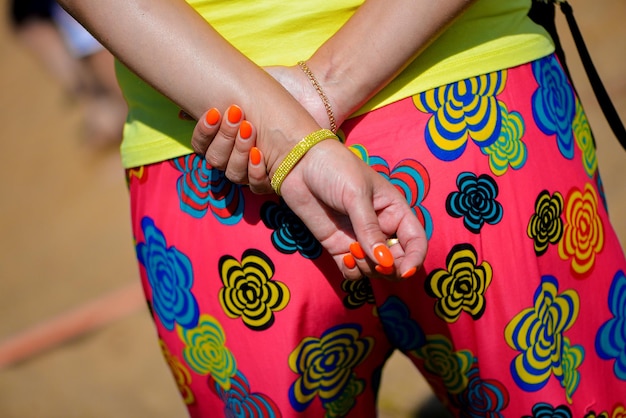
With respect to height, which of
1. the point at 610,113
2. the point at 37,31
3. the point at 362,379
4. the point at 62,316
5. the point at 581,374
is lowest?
the point at 581,374

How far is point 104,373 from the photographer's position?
2.89 m

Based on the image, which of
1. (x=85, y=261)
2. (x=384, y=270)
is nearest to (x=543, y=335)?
(x=384, y=270)

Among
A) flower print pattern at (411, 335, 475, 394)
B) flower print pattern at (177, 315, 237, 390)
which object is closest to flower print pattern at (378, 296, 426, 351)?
flower print pattern at (411, 335, 475, 394)

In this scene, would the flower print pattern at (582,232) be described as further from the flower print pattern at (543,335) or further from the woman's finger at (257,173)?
the woman's finger at (257,173)

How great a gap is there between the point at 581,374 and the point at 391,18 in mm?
571

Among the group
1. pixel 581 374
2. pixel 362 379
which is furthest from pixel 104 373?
pixel 581 374

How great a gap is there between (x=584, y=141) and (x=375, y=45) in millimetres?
391

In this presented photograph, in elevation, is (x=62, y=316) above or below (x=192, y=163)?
above

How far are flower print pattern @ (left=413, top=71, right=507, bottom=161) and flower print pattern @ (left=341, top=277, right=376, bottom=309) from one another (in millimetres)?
202

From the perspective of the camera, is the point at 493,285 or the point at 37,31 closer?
the point at 493,285

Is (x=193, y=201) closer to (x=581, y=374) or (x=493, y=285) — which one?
(x=493, y=285)

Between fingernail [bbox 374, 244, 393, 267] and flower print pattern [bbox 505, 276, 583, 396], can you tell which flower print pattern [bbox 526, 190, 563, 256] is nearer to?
flower print pattern [bbox 505, 276, 583, 396]

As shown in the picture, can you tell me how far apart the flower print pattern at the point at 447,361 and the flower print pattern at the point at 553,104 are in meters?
0.32

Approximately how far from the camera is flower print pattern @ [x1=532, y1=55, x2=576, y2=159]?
1041 mm
